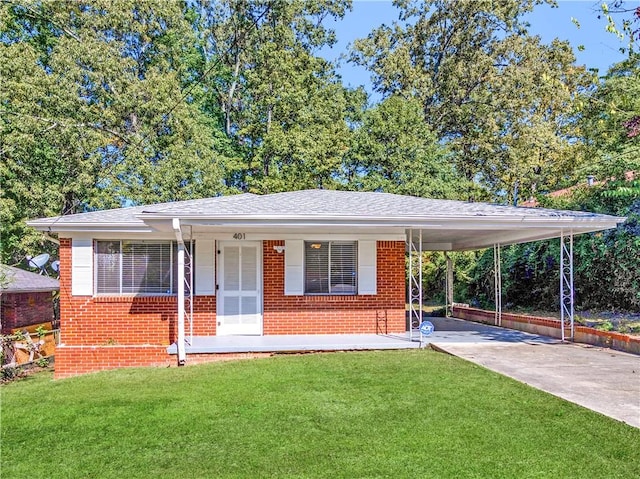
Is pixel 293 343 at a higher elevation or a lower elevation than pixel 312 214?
lower

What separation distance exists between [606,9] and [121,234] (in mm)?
9730

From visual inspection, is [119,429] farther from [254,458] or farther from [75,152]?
[75,152]

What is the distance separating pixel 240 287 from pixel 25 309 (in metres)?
8.61

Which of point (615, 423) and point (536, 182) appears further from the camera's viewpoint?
point (536, 182)

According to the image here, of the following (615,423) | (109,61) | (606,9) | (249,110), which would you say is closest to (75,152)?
(109,61)

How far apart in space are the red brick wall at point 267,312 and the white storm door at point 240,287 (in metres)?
0.19

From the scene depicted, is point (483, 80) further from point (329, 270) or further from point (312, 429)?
point (312, 429)

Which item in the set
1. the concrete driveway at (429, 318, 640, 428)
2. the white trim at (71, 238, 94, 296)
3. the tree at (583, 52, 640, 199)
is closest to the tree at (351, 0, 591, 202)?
the tree at (583, 52, 640, 199)

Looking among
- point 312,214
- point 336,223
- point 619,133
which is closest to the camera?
point 312,214

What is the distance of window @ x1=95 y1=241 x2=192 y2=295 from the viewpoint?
1142cm

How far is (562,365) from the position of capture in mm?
8750

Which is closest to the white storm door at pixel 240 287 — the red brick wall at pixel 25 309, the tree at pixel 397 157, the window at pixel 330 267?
the window at pixel 330 267

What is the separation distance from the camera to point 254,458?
16.3 feet

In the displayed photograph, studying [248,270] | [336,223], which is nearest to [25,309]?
[248,270]
